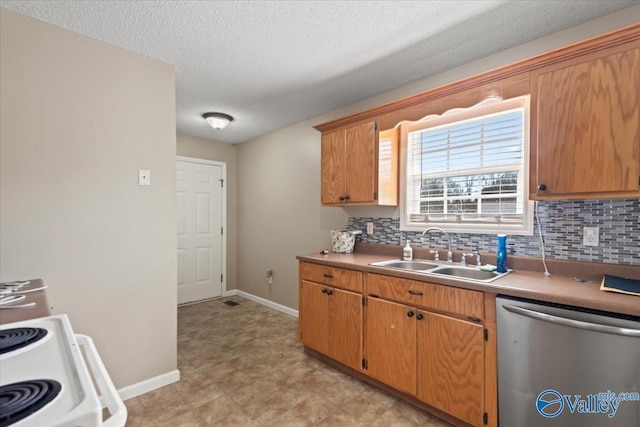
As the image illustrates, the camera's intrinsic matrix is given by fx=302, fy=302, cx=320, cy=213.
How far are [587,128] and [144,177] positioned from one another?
2.75 metres

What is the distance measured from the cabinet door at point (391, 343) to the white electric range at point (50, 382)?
1.69m

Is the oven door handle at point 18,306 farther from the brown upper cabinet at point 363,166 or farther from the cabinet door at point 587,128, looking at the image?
the cabinet door at point 587,128

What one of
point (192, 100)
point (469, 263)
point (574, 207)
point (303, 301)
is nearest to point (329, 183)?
point (303, 301)

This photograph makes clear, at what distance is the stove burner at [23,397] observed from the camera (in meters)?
0.56

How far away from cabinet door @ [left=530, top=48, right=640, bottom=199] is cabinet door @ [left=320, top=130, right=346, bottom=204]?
1485 mm

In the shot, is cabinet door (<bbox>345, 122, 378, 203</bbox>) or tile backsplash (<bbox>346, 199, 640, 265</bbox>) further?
cabinet door (<bbox>345, 122, 378, 203</bbox>)

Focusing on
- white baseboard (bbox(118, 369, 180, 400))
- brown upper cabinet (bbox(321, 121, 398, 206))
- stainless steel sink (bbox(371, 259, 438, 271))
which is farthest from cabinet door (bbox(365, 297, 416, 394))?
white baseboard (bbox(118, 369, 180, 400))

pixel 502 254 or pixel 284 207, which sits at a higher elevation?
pixel 284 207

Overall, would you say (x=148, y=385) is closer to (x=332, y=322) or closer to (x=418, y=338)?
(x=332, y=322)

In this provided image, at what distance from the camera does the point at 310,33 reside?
194 cm

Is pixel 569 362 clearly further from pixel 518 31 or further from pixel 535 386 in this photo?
pixel 518 31

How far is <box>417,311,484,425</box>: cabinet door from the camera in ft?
5.52

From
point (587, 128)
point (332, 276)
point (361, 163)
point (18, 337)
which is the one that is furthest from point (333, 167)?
point (18, 337)

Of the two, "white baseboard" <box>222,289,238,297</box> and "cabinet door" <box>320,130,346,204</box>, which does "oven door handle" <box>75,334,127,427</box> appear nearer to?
"cabinet door" <box>320,130,346,204</box>
